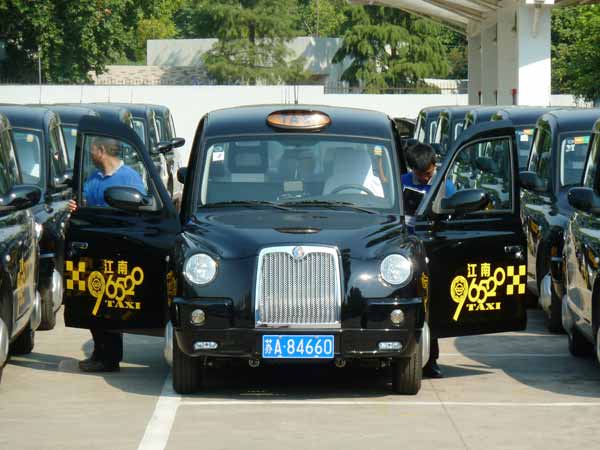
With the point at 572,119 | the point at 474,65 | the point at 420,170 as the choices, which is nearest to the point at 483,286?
the point at 420,170

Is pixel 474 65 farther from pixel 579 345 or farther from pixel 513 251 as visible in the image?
pixel 513 251

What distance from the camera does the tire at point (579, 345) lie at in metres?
11.9

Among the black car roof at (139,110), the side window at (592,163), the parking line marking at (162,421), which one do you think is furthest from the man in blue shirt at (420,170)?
the black car roof at (139,110)

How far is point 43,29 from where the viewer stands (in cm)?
6256

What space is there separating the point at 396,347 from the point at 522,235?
162 centimetres

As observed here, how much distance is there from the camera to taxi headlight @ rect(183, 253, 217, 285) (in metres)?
9.70

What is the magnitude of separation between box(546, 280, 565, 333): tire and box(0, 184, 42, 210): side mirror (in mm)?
4502

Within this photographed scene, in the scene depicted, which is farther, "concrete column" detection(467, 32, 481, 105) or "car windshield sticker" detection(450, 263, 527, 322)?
"concrete column" detection(467, 32, 481, 105)

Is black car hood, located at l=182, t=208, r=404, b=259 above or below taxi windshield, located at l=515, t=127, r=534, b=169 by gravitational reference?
below

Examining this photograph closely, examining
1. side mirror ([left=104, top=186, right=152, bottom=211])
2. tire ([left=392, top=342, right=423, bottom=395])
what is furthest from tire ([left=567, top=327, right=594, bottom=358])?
side mirror ([left=104, top=186, right=152, bottom=211])

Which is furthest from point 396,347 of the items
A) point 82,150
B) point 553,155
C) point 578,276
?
point 553,155

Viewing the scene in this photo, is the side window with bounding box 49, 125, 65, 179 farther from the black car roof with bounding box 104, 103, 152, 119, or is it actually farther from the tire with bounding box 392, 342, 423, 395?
the black car roof with bounding box 104, 103, 152, 119

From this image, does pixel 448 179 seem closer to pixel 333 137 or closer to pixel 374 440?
pixel 333 137

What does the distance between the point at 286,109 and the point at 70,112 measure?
29.6 feet
